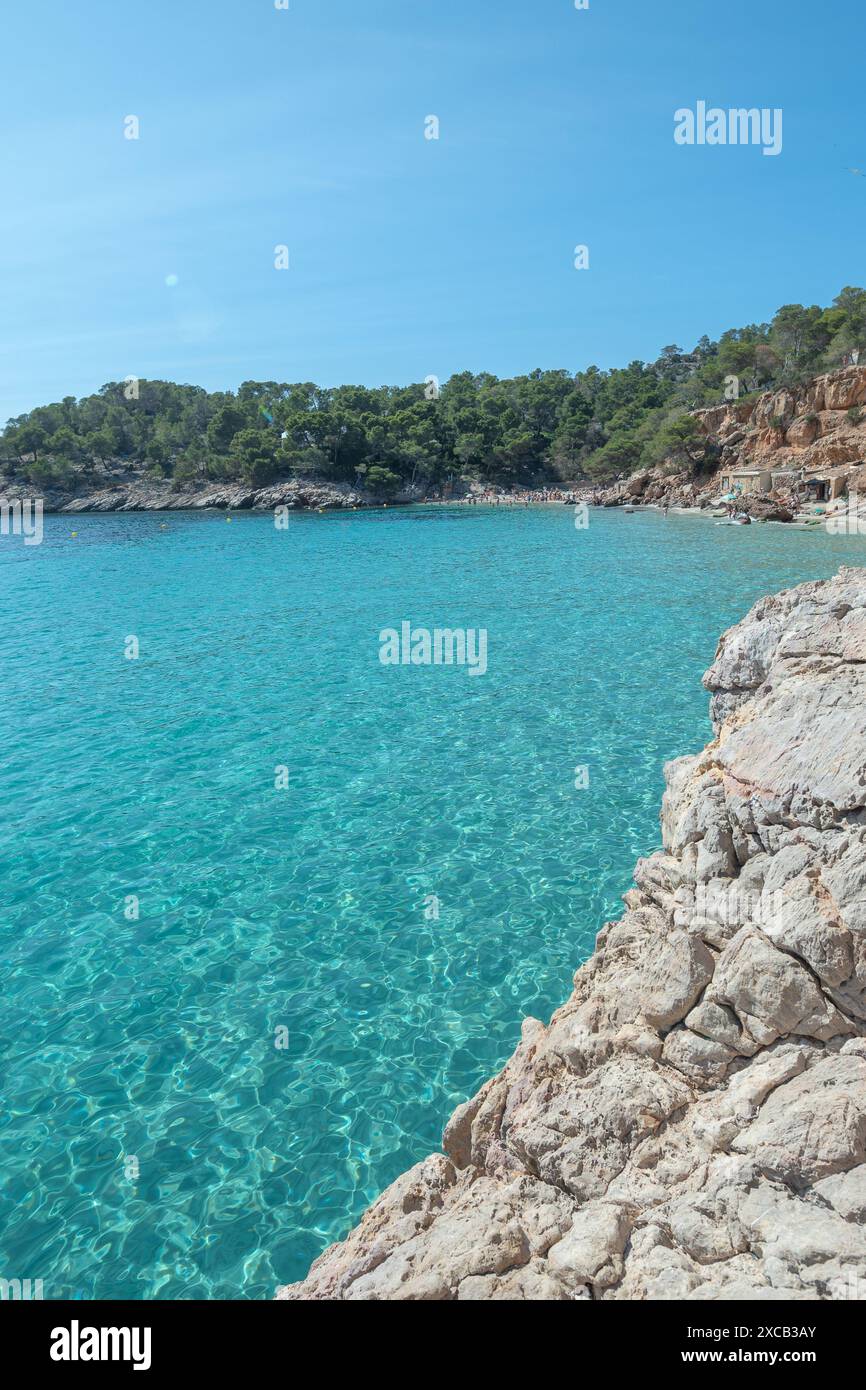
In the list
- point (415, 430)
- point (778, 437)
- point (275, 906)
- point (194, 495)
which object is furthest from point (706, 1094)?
point (194, 495)

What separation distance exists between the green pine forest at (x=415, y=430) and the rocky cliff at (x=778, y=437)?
15.8 ft

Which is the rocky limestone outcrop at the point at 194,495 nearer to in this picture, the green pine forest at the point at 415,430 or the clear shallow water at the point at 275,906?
the green pine forest at the point at 415,430

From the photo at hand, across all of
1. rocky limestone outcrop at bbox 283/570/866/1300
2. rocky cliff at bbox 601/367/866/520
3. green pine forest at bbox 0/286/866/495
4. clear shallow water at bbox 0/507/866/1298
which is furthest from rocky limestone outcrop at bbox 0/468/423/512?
rocky limestone outcrop at bbox 283/570/866/1300

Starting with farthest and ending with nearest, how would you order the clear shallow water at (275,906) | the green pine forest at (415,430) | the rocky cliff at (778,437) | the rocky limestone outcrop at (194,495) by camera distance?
1. the rocky limestone outcrop at (194,495)
2. the green pine forest at (415,430)
3. the rocky cliff at (778,437)
4. the clear shallow water at (275,906)

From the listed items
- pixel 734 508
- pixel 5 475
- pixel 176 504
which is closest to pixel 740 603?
pixel 734 508

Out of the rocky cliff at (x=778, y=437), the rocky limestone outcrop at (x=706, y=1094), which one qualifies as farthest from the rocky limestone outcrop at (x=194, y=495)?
the rocky limestone outcrop at (x=706, y=1094)

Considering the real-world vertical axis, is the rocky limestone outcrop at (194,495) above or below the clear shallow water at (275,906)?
above

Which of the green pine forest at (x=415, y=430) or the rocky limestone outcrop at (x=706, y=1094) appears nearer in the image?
the rocky limestone outcrop at (x=706, y=1094)

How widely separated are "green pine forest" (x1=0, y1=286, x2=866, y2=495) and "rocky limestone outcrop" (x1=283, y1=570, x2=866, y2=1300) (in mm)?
79811

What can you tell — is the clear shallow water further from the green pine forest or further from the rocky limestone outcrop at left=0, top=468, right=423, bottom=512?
the rocky limestone outcrop at left=0, top=468, right=423, bottom=512

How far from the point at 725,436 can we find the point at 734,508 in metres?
23.5

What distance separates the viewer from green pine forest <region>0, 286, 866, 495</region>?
8881cm

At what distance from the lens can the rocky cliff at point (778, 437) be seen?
62.1 metres

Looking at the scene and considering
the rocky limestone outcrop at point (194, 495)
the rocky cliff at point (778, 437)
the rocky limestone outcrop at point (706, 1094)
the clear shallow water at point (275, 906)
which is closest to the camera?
the rocky limestone outcrop at point (706, 1094)
